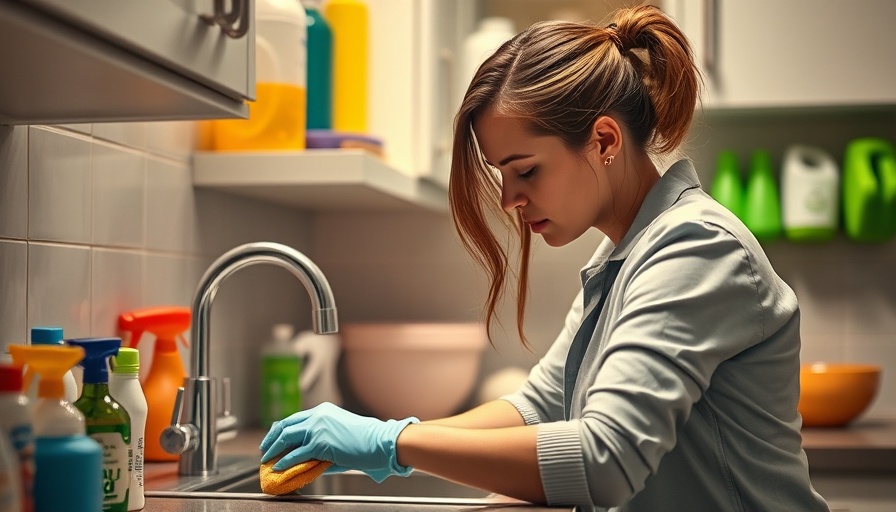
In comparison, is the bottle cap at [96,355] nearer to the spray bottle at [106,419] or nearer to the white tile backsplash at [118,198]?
the spray bottle at [106,419]

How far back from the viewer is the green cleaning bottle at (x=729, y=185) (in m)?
2.34

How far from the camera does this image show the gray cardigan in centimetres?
102

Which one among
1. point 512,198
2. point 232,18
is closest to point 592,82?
point 512,198

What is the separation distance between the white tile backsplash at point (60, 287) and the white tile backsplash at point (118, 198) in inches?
2.6

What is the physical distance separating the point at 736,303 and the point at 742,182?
1.43m

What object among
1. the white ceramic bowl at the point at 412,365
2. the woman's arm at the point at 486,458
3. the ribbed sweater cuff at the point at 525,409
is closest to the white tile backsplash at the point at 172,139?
the white ceramic bowl at the point at 412,365

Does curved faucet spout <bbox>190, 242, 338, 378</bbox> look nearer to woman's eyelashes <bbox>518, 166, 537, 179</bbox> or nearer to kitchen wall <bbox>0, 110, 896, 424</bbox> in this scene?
kitchen wall <bbox>0, 110, 896, 424</bbox>

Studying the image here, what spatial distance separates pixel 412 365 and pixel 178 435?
0.88 m

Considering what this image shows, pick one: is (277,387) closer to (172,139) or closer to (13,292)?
(172,139)

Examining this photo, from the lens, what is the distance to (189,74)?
1035 millimetres

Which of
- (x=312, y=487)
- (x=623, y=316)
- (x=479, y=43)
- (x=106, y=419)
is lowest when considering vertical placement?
(x=312, y=487)

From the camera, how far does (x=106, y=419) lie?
105 cm

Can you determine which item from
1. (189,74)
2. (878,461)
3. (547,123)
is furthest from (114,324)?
(878,461)

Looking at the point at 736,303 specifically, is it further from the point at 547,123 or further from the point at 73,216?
Answer: the point at 73,216
